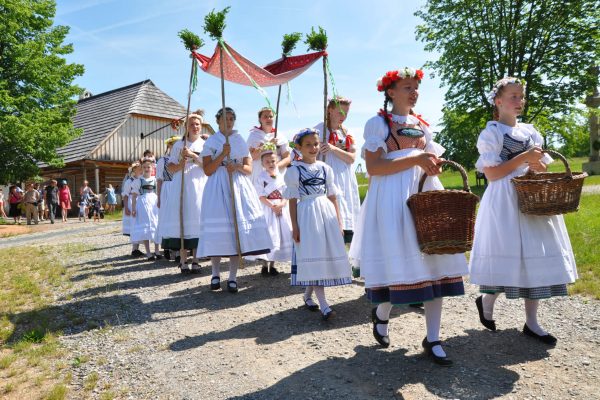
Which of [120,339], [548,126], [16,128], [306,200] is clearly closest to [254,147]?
[306,200]

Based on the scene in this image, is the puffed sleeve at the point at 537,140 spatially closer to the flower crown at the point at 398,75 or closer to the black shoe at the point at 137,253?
the flower crown at the point at 398,75

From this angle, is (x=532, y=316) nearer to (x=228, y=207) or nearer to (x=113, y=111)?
(x=228, y=207)

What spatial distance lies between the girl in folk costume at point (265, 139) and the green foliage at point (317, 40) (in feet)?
4.49

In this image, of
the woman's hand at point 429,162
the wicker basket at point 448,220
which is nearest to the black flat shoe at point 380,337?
the wicker basket at point 448,220

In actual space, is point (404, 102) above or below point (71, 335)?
above

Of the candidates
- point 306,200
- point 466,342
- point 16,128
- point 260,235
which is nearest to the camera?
point 466,342

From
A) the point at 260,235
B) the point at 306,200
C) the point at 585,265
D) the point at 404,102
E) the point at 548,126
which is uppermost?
the point at 548,126

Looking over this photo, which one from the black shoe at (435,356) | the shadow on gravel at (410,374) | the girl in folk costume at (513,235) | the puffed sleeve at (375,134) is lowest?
the shadow on gravel at (410,374)

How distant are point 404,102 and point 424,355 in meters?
1.95

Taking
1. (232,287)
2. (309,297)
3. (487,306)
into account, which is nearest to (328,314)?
(309,297)

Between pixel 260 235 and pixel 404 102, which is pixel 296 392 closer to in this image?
pixel 404 102

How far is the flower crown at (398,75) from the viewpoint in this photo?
3.65m

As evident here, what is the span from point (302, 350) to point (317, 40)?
3856mm

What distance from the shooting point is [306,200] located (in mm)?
4777
